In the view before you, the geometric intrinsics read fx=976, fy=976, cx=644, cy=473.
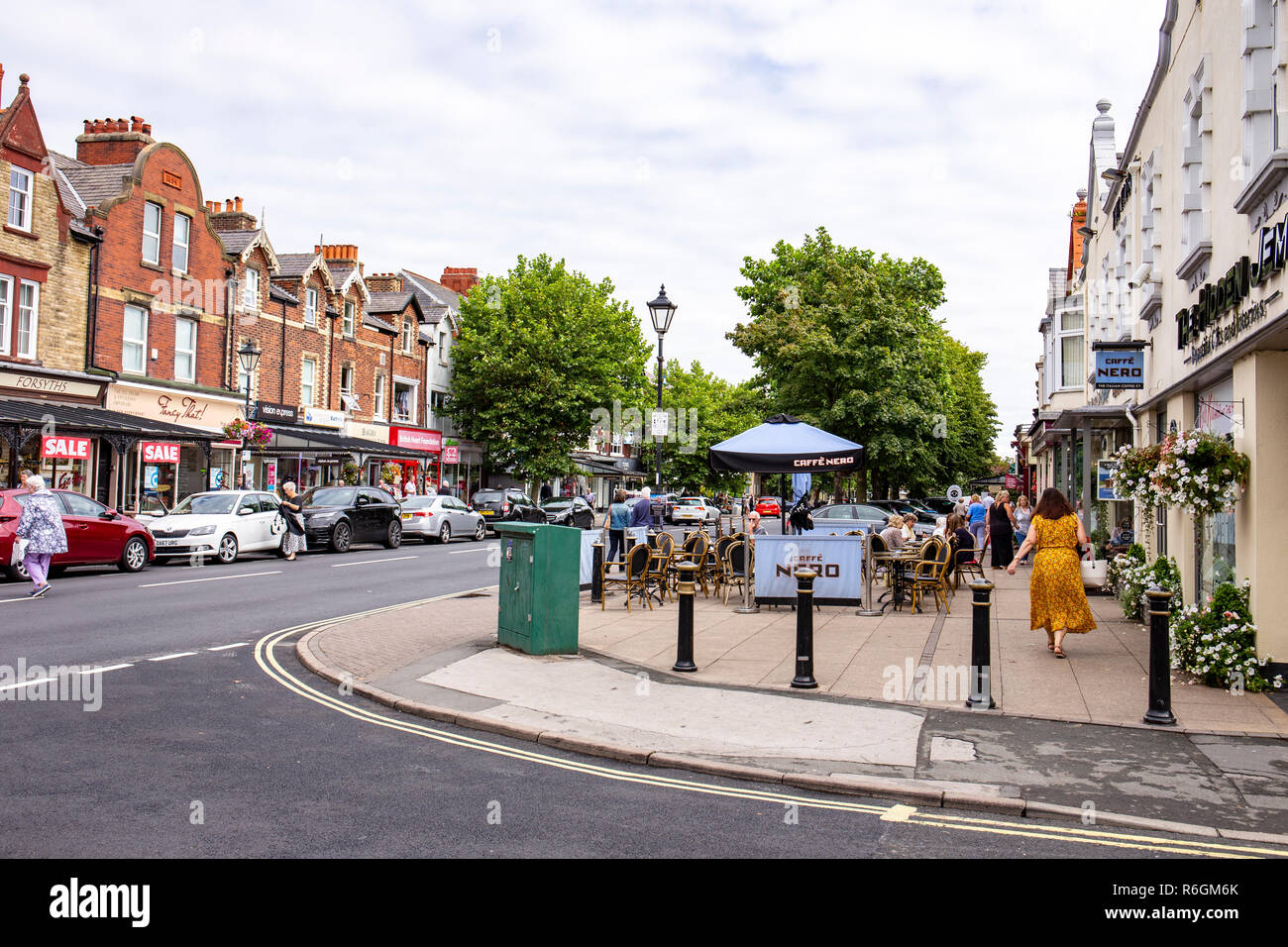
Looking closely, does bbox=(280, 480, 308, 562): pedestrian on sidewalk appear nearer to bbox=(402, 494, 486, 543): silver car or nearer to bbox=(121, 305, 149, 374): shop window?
bbox=(402, 494, 486, 543): silver car

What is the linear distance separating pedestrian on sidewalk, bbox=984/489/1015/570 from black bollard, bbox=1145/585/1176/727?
1497 cm

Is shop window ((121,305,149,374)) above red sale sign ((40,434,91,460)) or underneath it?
above

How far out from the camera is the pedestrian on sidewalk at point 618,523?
18.1m

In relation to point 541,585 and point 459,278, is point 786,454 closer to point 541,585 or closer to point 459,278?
point 541,585

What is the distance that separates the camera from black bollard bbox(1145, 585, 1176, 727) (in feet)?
23.5

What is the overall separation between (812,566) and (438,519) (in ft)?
61.1

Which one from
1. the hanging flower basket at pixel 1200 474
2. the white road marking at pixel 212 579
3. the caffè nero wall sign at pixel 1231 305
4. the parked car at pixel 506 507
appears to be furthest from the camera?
the parked car at pixel 506 507

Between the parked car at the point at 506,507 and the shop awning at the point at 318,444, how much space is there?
398 cm

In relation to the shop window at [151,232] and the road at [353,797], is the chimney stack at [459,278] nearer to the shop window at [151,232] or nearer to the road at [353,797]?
the shop window at [151,232]

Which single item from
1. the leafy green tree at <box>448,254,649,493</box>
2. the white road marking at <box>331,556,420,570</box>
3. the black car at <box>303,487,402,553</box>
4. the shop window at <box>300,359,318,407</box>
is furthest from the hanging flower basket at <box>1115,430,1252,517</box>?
the leafy green tree at <box>448,254,649,493</box>

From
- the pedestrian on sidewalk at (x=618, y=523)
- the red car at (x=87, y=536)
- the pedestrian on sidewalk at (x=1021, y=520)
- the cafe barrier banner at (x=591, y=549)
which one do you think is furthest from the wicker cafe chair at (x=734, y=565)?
the red car at (x=87, y=536)
